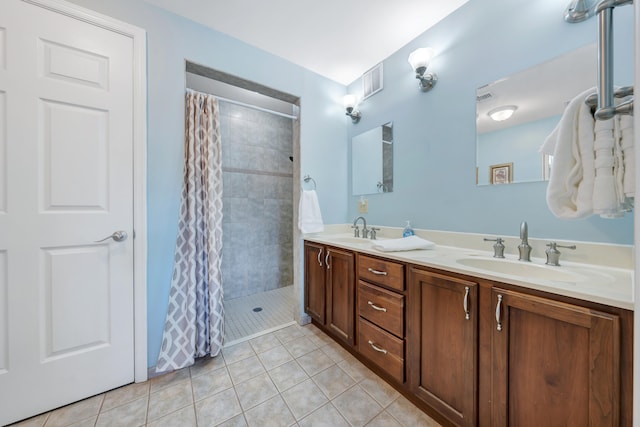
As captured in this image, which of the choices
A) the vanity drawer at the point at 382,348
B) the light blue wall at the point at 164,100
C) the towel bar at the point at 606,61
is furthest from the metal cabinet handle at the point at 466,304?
the light blue wall at the point at 164,100

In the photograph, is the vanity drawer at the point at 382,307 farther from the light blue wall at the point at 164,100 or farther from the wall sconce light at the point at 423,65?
the wall sconce light at the point at 423,65

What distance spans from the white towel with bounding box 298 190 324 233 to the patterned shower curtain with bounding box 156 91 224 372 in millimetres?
706

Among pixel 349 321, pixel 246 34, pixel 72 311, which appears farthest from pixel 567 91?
pixel 72 311

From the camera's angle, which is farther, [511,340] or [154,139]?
[154,139]

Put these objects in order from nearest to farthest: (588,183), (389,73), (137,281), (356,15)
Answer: (588,183)
(137,281)
(356,15)
(389,73)

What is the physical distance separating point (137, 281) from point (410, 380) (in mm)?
1691

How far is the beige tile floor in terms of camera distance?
116 cm

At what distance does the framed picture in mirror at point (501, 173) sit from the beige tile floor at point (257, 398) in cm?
135

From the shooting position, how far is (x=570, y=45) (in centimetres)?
111

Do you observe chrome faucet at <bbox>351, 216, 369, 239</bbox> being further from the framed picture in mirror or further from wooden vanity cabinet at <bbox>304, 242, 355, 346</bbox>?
the framed picture in mirror

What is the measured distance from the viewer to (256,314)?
2393 millimetres

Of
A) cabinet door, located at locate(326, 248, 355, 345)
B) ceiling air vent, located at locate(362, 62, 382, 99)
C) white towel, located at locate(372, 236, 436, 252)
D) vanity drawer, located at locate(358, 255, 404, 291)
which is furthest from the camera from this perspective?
ceiling air vent, located at locate(362, 62, 382, 99)

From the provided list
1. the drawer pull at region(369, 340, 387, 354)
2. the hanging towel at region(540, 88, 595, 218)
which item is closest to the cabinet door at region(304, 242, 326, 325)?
the drawer pull at region(369, 340, 387, 354)

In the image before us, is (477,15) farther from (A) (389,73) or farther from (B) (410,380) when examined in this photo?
(B) (410,380)
